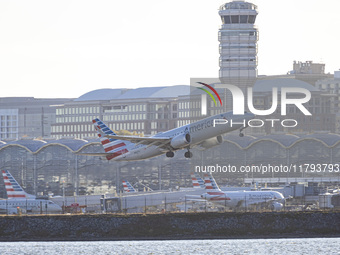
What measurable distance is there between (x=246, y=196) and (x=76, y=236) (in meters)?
37.0

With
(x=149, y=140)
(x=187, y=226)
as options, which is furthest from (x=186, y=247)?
(x=149, y=140)

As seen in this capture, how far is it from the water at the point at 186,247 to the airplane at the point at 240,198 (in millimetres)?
15621

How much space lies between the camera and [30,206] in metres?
195

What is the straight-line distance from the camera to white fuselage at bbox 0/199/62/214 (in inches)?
7598

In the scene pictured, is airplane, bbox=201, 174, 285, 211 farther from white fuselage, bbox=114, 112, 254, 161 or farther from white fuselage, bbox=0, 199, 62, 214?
white fuselage, bbox=114, 112, 254, 161

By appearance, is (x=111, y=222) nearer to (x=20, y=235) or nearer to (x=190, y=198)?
(x=20, y=235)

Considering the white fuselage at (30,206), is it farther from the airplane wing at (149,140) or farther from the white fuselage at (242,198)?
the airplane wing at (149,140)

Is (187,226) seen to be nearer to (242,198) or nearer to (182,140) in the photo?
(242,198)

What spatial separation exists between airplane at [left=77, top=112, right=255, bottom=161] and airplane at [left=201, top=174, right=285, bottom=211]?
89.8ft

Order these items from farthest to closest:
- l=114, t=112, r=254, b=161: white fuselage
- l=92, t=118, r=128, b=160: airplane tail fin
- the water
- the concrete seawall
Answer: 1. the concrete seawall
2. l=92, t=118, r=128, b=160: airplane tail fin
3. the water
4. l=114, t=112, r=254, b=161: white fuselage

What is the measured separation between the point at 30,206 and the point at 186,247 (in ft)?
147

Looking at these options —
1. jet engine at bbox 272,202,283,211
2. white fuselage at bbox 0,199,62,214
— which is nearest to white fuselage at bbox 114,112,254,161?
jet engine at bbox 272,202,283,211

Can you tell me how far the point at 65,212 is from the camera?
616 ft

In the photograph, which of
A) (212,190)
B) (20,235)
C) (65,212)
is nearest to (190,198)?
(212,190)
